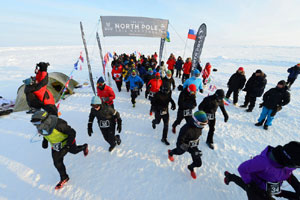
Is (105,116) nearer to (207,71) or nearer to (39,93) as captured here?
(39,93)

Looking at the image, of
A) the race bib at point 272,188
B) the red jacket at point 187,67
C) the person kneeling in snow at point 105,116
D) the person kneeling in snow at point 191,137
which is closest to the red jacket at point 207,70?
the red jacket at point 187,67

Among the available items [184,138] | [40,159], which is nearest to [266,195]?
[184,138]

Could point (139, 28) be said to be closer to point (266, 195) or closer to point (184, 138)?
point (184, 138)

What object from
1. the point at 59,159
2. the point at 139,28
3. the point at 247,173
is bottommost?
the point at 59,159

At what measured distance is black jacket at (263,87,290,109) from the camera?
447cm

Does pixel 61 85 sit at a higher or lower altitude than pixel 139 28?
lower

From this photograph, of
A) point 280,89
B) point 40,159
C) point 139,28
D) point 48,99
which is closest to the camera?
point 40,159

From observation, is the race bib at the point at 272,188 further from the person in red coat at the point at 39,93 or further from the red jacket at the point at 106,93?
the person in red coat at the point at 39,93

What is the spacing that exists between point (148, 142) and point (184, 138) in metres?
1.86

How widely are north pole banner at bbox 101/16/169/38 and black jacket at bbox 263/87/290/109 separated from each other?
7.77 meters

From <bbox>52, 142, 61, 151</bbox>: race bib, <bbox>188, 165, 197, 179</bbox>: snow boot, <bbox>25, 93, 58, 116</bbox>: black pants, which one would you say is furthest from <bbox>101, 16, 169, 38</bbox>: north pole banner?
<bbox>188, 165, 197, 179</bbox>: snow boot

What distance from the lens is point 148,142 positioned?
4.54 m

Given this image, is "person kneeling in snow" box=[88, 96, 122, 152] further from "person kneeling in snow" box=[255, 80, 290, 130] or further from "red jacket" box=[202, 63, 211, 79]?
"red jacket" box=[202, 63, 211, 79]

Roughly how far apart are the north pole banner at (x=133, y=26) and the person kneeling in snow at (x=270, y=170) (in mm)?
9503
